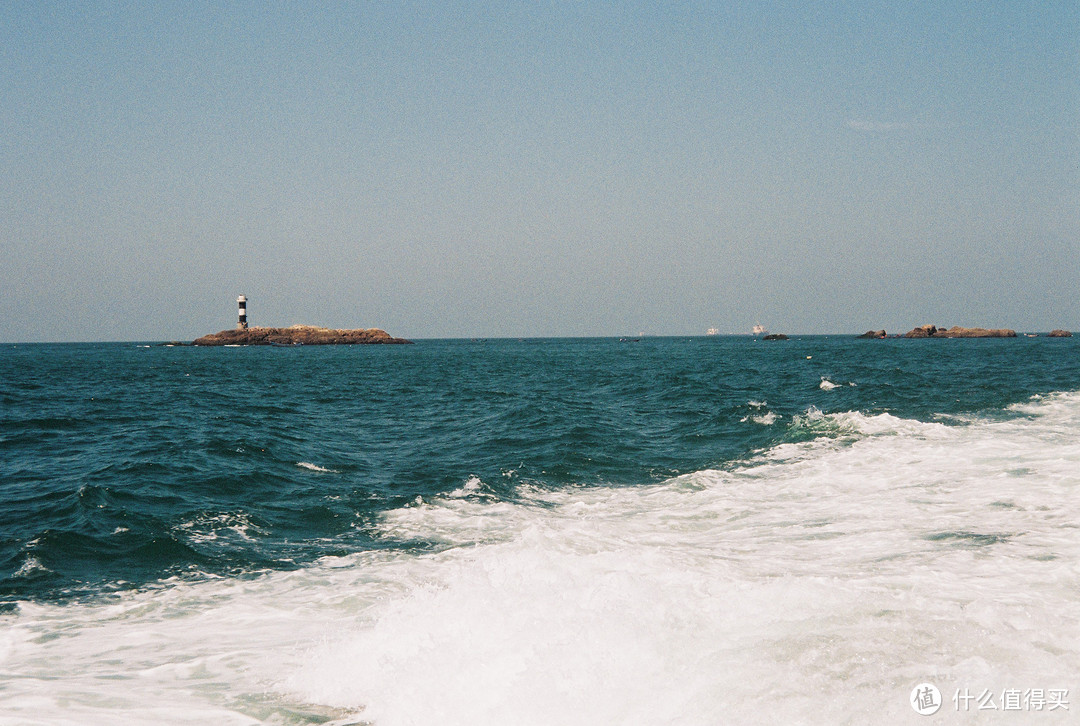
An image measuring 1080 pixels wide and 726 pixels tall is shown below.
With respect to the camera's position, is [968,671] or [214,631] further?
[214,631]

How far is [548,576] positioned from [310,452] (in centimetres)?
1088

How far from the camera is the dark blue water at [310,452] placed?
337 inches

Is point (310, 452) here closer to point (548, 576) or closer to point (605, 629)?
point (548, 576)

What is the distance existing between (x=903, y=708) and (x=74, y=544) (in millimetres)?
9244

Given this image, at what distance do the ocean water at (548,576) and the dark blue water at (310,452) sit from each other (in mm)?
85

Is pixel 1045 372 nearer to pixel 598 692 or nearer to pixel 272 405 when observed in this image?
pixel 272 405

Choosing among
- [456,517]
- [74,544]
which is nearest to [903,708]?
[456,517]

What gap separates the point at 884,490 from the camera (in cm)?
1038

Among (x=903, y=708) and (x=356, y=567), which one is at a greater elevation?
(x=903, y=708)

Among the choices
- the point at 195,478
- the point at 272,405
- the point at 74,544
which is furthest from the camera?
the point at 272,405
